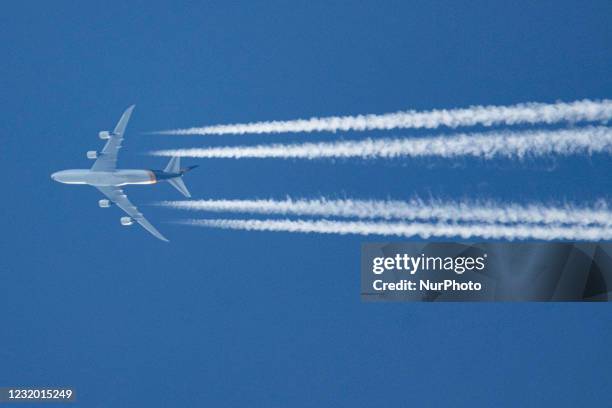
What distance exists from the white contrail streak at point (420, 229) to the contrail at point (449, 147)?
6.09 ft

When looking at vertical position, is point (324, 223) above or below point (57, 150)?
below

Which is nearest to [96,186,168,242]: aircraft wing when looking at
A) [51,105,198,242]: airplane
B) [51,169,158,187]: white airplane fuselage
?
[51,105,198,242]: airplane

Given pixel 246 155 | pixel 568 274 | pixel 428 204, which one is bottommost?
pixel 568 274

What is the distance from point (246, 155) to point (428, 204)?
525 cm

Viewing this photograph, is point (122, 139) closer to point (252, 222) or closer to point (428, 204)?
point (252, 222)

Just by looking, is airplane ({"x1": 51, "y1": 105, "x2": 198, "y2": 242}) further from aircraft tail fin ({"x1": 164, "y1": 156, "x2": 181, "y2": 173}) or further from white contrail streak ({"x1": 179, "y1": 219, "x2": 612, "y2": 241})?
white contrail streak ({"x1": 179, "y1": 219, "x2": 612, "y2": 241})

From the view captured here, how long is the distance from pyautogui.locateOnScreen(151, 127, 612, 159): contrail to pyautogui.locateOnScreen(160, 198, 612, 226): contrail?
1.30m

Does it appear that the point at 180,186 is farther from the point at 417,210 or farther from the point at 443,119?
the point at 443,119

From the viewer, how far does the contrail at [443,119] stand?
72.4ft

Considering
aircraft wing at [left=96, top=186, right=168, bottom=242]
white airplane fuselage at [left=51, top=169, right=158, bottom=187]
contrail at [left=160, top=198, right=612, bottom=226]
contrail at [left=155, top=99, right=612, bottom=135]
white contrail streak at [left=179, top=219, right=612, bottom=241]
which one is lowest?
white contrail streak at [left=179, top=219, right=612, bottom=241]

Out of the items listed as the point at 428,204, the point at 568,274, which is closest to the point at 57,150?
the point at 428,204

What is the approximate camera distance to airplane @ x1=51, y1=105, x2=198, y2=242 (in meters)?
23.7

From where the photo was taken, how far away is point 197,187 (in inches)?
944

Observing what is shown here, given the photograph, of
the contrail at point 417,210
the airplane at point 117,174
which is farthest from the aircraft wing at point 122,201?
the contrail at point 417,210
